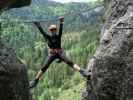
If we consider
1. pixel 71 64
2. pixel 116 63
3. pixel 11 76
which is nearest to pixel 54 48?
pixel 71 64

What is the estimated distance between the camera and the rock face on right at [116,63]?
1722cm

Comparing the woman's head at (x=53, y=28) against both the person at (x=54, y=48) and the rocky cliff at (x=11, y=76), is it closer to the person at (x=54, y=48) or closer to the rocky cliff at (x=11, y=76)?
the person at (x=54, y=48)

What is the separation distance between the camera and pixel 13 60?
1884 centimetres

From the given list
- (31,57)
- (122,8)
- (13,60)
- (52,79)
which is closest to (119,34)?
(122,8)

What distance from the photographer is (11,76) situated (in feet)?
58.9

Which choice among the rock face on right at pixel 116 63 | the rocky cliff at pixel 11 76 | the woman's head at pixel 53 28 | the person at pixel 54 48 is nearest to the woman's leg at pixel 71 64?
the person at pixel 54 48

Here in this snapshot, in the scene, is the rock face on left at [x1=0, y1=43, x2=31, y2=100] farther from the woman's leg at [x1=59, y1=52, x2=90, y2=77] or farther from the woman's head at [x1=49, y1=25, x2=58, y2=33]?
the woman's head at [x1=49, y1=25, x2=58, y2=33]

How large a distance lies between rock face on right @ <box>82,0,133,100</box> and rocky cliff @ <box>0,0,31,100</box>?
3.38 m

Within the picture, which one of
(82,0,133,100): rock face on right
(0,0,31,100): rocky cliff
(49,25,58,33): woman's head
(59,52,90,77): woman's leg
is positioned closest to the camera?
(82,0,133,100): rock face on right

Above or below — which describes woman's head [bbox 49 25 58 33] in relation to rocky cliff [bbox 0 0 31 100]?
above

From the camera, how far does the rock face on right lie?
17219 mm

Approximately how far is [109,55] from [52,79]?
6854 centimetres

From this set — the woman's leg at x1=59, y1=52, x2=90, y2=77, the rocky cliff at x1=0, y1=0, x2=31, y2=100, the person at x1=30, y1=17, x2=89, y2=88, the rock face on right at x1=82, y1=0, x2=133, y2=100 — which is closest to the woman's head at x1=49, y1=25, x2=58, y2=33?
the person at x1=30, y1=17, x2=89, y2=88

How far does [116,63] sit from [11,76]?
4.86m
